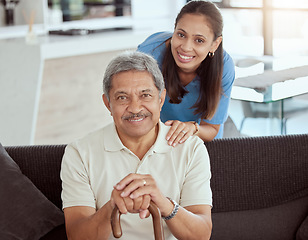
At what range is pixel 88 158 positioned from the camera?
194 centimetres

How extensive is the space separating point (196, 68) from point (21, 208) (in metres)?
0.89

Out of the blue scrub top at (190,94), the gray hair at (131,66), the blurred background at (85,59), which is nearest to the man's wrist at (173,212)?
the gray hair at (131,66)

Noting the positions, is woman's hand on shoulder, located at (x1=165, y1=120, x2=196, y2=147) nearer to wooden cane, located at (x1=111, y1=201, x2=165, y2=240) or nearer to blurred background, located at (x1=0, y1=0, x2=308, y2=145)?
wooden cane, located at (x1=111, y1=201, x2=165, y2=240)

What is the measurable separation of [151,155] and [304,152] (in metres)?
0.78

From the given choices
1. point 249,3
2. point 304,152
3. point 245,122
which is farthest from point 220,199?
point 249,3

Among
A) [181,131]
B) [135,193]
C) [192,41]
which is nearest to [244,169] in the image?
[181,131]

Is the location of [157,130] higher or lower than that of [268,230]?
higher

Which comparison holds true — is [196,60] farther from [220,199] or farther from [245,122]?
[245,122]

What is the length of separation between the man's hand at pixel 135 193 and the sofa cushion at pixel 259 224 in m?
0.83

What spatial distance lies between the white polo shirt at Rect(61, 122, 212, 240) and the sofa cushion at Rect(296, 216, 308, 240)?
24.5 inches

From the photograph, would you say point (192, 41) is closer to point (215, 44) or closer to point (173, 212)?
point (215, 44)

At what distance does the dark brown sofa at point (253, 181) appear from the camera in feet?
7.63

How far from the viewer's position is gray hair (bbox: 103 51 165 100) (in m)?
1.86

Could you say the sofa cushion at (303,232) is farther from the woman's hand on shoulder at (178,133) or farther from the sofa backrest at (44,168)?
the sofa backrest at (44,168)
